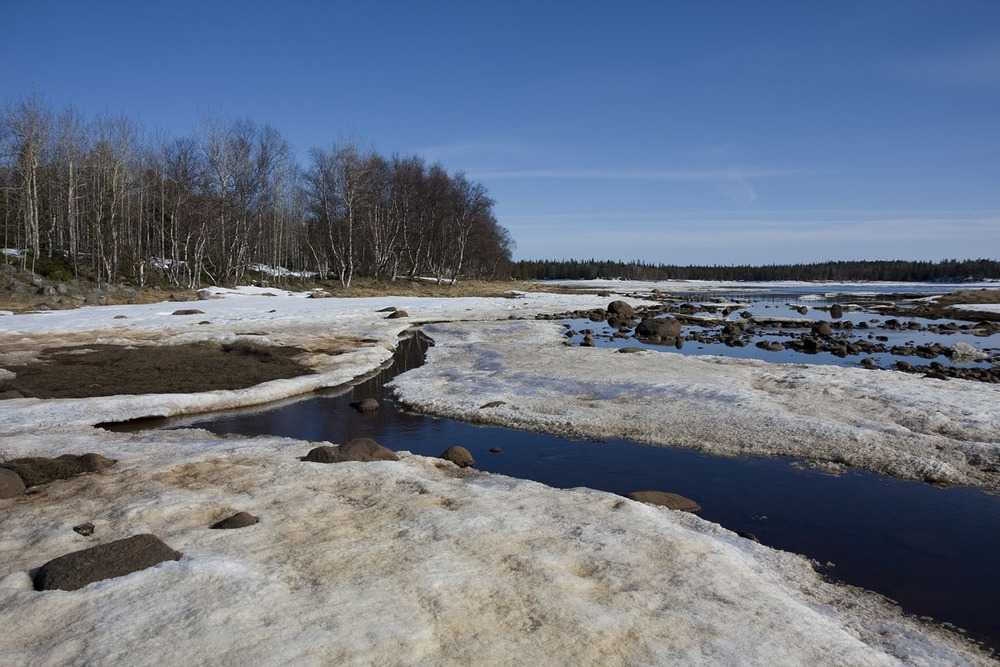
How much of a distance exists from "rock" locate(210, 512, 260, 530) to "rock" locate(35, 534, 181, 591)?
0.71 meters

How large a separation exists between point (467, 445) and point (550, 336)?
15.8 meters

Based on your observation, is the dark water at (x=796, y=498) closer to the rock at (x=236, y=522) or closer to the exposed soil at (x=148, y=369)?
the exposed soil at (x=148, y=369)

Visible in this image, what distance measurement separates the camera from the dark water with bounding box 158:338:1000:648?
21.3 feet

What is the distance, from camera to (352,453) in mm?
9367

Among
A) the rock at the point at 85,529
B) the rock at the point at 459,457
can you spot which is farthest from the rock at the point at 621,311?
the rock at the point at 85,529

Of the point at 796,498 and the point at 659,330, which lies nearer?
the point at 796,498

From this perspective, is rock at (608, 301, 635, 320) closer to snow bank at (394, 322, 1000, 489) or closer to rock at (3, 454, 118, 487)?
snow bank at (394, 322, 1000, 489)

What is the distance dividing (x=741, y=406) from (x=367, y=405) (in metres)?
8.16

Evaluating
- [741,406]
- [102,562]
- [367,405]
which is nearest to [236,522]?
[102,562]

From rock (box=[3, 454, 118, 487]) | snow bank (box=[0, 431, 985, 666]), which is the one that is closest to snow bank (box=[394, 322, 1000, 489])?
snow bank (box=[0, 431, 985, 666])

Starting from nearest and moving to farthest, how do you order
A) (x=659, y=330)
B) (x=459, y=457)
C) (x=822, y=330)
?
1. (x=459, y=457)
2. (x=659, y=330)
3. (x=822, y=330)

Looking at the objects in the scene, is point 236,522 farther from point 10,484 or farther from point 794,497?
point 794,497

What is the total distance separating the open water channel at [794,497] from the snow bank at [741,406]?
0.63 m

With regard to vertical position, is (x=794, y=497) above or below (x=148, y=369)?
below
